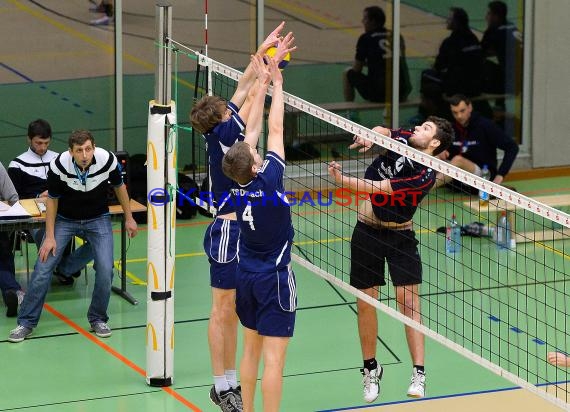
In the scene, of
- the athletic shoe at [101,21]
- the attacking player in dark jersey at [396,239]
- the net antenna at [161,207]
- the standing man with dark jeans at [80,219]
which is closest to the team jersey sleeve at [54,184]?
the standing man with dark jeans at [80,219]

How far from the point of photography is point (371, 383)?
9.59 m

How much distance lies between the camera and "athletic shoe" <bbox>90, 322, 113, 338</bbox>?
1134 centimetres

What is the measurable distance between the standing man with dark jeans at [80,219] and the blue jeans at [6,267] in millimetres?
649

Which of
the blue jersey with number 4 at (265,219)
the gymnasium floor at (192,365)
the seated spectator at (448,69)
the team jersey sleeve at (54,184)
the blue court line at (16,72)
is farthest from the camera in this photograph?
the seated spectator at (448,69)

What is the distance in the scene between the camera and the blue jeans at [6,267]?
11930 millimetres

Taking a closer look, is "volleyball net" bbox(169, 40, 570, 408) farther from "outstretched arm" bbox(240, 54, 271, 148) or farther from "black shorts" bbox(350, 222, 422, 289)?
"outstretched arm" bbox(240, 54, 271, 148)

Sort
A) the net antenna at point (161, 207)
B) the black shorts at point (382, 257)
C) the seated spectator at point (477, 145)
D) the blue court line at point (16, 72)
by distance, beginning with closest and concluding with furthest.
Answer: the black shorts at point (382, 257) → the net antenna at point (161, 207) → the blue court line at point (16, 72) → the seated spectator at point (477, 145)

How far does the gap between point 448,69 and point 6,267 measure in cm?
784

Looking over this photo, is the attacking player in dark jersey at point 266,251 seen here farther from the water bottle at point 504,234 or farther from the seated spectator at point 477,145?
the seated spectator at point 477,145

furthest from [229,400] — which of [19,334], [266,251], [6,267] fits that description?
[6,267]

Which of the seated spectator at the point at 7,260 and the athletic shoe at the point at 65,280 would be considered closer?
the seated spectator at the point at 7,260

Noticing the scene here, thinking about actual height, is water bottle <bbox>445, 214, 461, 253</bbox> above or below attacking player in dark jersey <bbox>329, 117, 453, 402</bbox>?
below

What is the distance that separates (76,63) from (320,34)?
11.3 ft

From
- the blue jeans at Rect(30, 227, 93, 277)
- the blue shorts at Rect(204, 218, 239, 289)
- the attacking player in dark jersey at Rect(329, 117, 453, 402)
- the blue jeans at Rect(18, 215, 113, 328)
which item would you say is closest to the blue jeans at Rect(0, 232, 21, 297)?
the blue jeans at Rect(30, 227, 93, 277)
